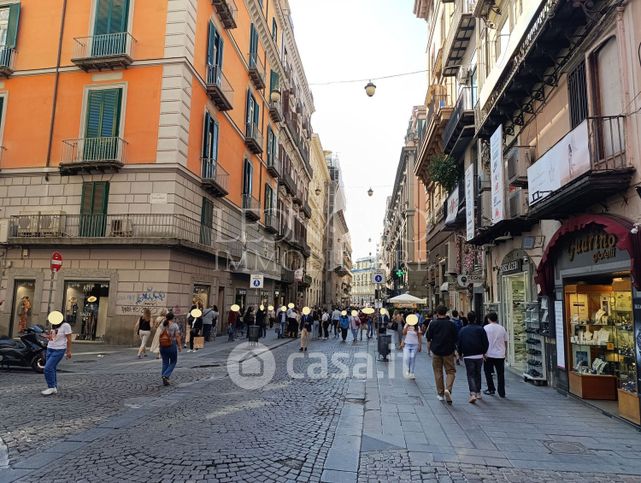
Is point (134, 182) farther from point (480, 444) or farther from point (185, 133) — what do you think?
point (480, 444)

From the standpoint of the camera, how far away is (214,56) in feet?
70.9

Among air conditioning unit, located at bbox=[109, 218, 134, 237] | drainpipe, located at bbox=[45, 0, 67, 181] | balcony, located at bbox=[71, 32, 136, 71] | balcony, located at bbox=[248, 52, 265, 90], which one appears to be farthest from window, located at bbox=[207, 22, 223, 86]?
air conditioning unit, located at bbox=[109, 218, 134, 237]

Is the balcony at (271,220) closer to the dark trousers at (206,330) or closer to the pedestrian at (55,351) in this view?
the dark trousers at (206,330)

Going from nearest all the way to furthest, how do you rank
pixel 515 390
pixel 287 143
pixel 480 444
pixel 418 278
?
pixel 480 444 → pixel 515 390 → pixel 287 143 → pixel 418 278

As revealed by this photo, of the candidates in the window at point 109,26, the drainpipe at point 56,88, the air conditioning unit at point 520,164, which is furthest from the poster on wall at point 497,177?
the drainpipe at point 56,88

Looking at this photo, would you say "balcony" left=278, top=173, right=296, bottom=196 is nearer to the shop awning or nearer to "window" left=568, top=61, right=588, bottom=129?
the shop awning

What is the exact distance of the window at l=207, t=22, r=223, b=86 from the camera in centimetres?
2089

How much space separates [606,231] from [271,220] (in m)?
26.4

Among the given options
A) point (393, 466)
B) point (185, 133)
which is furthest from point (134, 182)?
point (393, 466)

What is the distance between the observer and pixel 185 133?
18875 mm

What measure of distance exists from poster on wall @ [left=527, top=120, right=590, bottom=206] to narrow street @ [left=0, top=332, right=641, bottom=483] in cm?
401

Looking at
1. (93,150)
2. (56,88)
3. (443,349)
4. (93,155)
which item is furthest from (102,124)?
(443,349)

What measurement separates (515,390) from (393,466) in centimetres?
597

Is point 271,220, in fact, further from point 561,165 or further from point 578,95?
point 561,165
